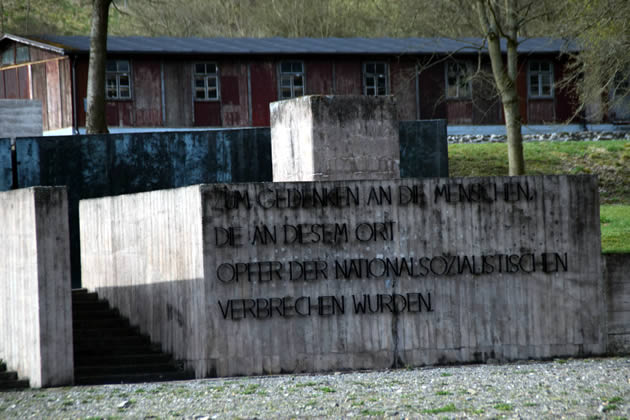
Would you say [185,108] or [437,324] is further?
[185,108]

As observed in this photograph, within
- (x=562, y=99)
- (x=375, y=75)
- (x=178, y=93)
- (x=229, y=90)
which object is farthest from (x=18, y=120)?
(x=562, y=99)

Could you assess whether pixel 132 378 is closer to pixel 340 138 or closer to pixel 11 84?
pixel 340 138

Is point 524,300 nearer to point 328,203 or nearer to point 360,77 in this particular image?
point 328,203

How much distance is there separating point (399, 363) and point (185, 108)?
21.1 metres

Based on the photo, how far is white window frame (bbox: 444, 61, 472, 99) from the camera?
3488 centimetres

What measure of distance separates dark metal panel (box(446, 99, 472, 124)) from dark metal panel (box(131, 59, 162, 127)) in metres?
10.7

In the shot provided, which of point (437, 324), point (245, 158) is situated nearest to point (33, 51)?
point (245, 158)

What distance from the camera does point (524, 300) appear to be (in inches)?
546

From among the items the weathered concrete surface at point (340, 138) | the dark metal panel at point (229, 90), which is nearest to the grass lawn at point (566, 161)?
the dark metal panel at point (229, 90)

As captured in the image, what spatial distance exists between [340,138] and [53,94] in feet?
66.0

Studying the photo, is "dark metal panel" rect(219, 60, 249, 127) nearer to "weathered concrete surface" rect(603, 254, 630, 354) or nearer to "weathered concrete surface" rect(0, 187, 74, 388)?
"weathered concrete surface" rect(0, 187, 74, 388)

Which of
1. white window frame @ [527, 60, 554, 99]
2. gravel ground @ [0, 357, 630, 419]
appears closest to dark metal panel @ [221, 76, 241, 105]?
white window frame @ [527, 60, 554, 99]

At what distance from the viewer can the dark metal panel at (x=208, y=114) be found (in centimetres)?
3294

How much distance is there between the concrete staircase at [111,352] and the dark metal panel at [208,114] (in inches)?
664
